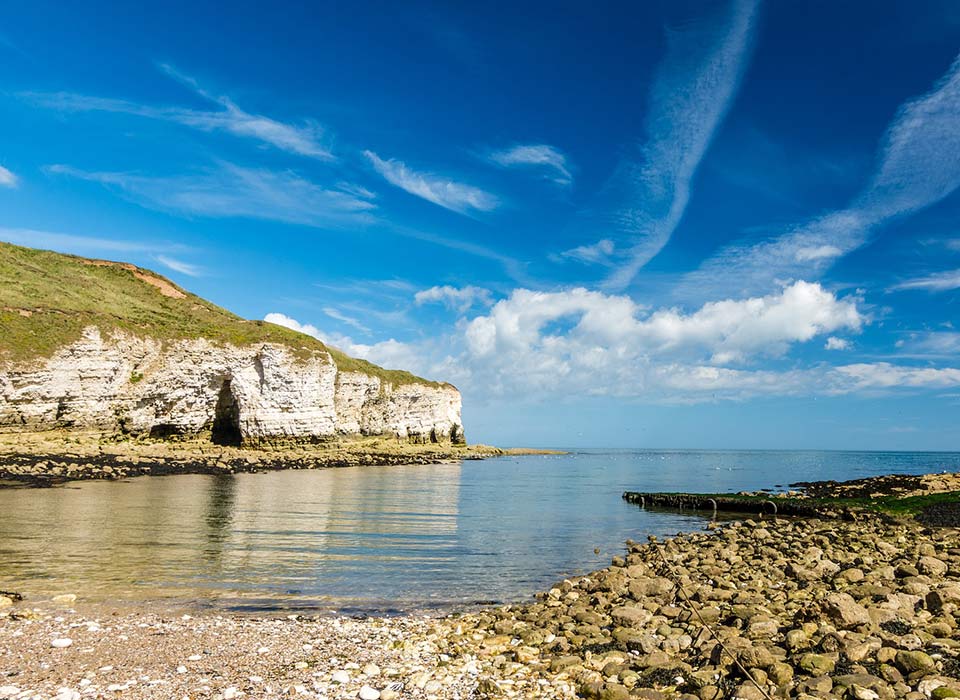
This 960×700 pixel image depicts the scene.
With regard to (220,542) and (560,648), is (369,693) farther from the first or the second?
(220,542)

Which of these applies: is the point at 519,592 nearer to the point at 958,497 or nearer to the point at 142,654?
the point at 142,654

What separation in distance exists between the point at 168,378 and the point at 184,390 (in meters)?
2.47

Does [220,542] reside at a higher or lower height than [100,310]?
lower

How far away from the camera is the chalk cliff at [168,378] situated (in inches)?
2210

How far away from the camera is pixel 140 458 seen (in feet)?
172

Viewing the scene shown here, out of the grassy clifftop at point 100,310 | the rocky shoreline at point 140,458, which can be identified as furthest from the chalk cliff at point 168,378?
the rocky shoreline at point 140,458

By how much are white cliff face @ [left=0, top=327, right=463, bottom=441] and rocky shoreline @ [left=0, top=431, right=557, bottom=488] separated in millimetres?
2138

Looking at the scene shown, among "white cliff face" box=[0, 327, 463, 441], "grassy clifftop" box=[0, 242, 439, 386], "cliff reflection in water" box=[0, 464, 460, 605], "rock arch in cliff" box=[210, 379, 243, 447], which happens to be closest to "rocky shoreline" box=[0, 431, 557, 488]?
"white cliff face" box=[0, 327, 463, 441]

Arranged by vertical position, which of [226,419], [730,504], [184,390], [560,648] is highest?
[184,390]

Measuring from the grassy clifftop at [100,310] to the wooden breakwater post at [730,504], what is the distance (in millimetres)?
53281

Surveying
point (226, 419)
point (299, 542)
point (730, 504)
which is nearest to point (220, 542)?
point (299, 542)

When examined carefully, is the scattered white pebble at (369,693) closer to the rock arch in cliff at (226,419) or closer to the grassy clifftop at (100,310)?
the grassy clifftop at (100,310)

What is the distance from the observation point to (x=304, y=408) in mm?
79938

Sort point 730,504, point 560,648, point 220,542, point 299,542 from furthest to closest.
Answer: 1. point 730,504
2. point 299,542
3. point 220,542
4. point 560,648
